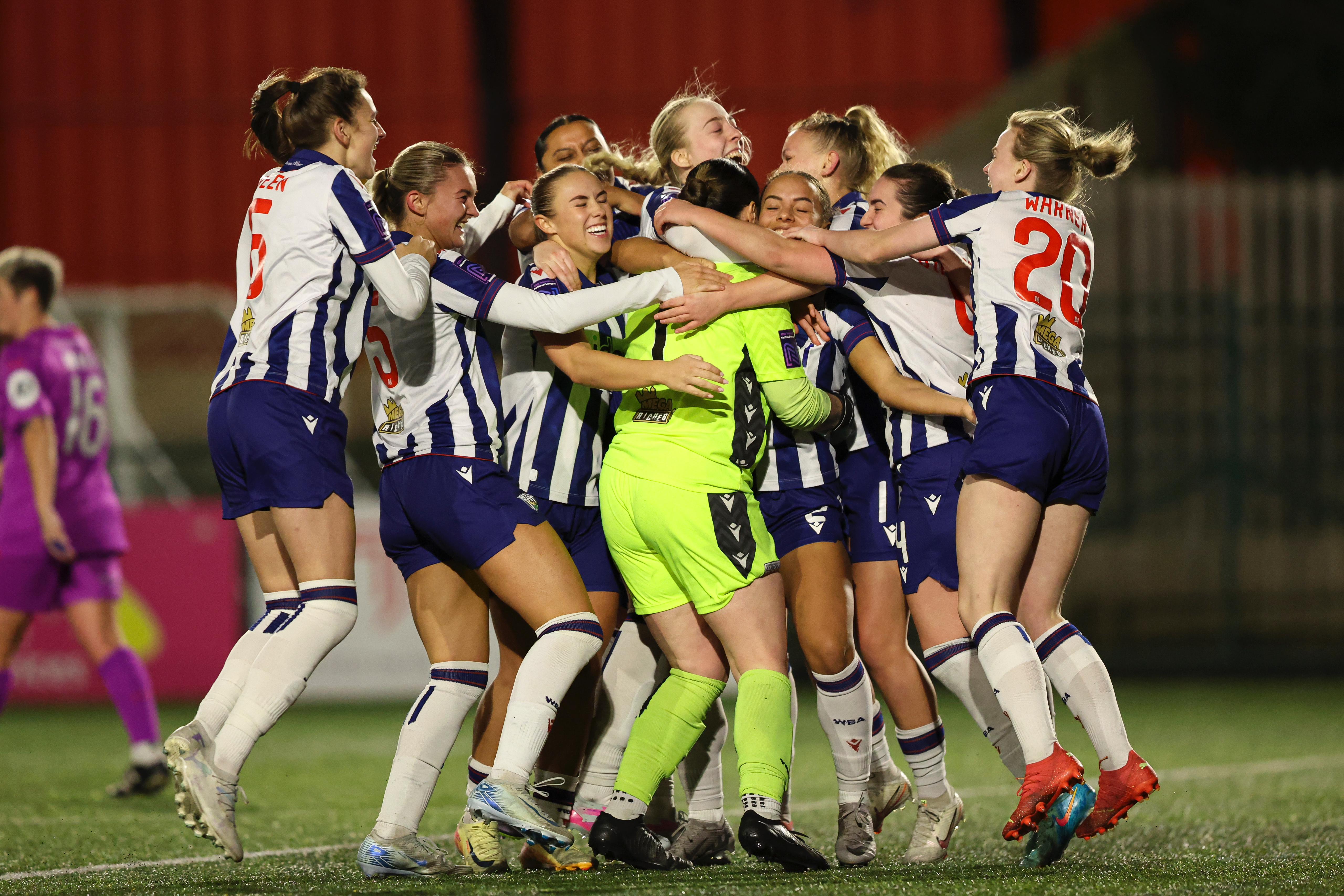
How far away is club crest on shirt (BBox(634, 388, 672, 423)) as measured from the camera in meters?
3.94

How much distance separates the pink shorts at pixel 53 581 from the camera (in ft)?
19.8

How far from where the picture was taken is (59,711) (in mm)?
9094

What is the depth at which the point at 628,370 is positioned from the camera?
3832 mm

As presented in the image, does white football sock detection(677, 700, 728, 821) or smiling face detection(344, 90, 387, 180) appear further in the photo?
white football sock detection(677, 700, 728, 821)

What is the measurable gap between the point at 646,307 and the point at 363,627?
5791 mm

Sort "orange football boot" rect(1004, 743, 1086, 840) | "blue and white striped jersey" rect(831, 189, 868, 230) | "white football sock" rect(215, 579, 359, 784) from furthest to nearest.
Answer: "blue and white striped jersey" rect(831, 189, 868, 230), "white football sock" rect(215, 579, 359, 784), "orange football boot" rect(1004, 743, 1086, 840)

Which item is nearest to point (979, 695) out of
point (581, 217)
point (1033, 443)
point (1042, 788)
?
point (1042, 788)

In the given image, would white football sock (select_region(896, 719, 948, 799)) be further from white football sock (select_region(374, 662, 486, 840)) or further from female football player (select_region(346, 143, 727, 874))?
white football sock (select_region(374, 662, 486, 840))

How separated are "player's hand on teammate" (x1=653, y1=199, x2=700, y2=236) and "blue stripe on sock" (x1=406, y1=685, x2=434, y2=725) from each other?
1442 mm

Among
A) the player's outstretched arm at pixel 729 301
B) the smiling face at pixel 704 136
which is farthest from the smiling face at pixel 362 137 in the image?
the smiling face at pixel 704 136

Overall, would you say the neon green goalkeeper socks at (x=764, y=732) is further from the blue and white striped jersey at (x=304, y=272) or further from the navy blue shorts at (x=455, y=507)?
the blue and white striped jersey at (x=304, y=272)

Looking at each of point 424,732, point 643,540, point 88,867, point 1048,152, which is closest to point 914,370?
point 1048,152

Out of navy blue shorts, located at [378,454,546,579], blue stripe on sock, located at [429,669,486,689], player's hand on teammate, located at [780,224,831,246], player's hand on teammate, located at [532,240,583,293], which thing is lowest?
blue stripe on sock, located at [429,669,486,689]

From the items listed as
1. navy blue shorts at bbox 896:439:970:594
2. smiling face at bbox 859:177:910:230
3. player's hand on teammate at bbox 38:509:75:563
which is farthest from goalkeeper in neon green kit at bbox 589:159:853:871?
player's hand on teammate at bbox 38:509:75:563
